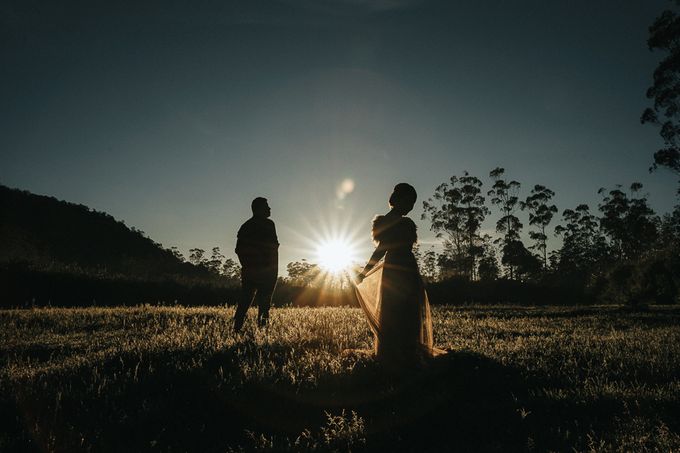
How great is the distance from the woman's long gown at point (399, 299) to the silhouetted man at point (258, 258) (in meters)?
3.54

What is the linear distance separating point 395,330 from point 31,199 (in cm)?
7199

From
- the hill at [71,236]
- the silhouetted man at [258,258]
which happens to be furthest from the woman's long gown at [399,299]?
the hill at [71,236]

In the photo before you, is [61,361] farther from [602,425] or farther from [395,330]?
[602,425]

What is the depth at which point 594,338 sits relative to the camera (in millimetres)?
8414

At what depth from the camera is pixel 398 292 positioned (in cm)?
578

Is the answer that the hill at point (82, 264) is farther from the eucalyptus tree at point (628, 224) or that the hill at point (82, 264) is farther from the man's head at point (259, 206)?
the eucalyptus tree at point (628, 224)

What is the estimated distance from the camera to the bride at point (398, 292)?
5.66 metres

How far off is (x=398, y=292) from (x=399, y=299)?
97mm

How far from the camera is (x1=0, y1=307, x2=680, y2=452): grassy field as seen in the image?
12.0 ft

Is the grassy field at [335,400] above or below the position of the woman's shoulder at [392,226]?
below

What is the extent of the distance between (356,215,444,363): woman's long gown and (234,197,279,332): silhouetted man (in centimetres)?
354

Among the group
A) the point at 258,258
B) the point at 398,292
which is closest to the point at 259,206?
the point at 258,258

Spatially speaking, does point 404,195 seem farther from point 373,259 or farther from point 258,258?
point 258,258

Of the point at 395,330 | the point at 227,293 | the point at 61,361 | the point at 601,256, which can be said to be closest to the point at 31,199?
the point at 227,293
